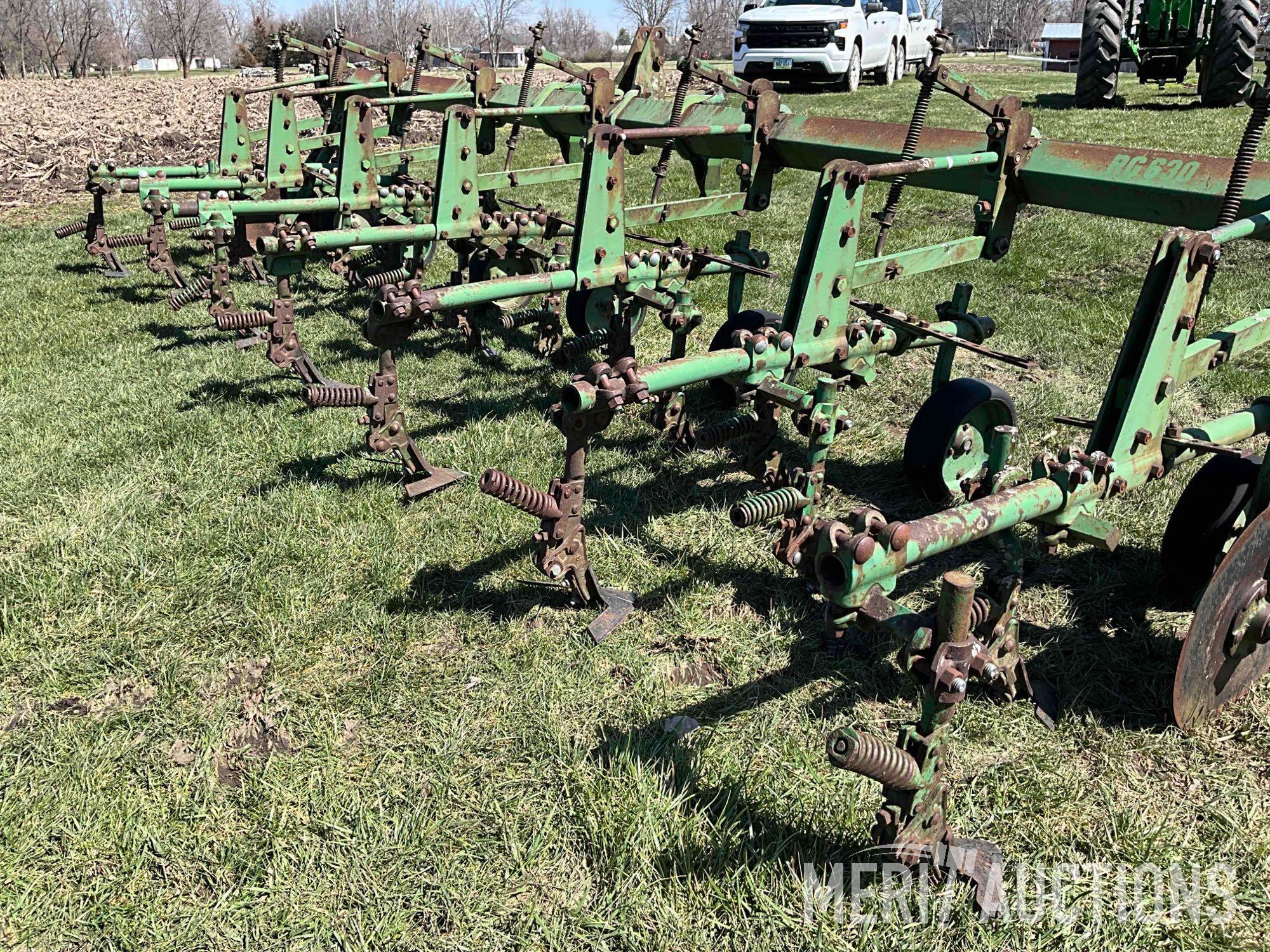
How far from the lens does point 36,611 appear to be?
4.18m

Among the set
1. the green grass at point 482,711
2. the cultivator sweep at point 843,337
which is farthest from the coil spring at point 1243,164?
the green grass at point 482,711

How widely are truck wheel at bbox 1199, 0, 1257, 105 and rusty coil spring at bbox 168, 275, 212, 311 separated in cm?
1513

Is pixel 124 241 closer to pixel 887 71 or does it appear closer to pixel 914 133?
pixel 914 133

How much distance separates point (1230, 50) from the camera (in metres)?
14.9

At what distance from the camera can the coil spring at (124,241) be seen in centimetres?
904

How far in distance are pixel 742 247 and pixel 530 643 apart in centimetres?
311

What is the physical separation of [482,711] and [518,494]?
0.84 metres

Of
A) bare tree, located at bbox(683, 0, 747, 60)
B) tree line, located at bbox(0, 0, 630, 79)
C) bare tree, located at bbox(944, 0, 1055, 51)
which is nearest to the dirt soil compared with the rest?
tree line, located at bbox(0, 0, 630, 79)

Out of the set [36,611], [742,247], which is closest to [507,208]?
[742,247]

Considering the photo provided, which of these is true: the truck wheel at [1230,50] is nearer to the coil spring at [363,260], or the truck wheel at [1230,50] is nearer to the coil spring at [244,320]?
the coil spring at [363,260]

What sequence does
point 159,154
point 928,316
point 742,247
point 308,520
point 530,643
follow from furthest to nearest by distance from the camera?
Answer: point 159,154 < point 928,316 < point 742,247 < point 308,520 < point 530,643

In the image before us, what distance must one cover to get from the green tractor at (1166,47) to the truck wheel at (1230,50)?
0.01 metres

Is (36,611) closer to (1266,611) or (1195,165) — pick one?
(1266,611)

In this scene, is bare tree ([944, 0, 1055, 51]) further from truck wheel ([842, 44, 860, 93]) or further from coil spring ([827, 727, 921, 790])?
coil spring ([827, 727, 921, 790])
